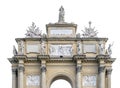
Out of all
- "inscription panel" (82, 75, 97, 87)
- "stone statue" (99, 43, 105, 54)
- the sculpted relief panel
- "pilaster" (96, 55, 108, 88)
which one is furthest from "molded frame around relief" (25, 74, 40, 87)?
"stone statue" (99, 43, 105, 54)

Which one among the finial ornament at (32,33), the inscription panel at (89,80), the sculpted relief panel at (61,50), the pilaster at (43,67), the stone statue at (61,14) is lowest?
the inscription panel at (89,80)

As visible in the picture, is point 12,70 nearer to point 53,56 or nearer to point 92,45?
point 53,56

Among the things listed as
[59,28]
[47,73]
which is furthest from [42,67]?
[59,28]

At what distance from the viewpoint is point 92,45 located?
1161 inches

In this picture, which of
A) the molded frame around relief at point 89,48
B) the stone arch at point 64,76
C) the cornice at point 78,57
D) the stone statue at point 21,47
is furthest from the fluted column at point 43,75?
the molded frame around relief at point 89,48

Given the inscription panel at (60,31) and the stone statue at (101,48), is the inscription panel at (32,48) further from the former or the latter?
the stone statue at (101,48)

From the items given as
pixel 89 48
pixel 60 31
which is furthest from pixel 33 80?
pixel 89 48

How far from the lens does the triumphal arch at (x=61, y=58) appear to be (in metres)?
28.7

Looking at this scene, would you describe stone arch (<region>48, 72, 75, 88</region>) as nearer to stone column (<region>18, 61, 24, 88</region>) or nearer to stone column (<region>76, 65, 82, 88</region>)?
stone column (<region>76, 65, 82, 88</region>)

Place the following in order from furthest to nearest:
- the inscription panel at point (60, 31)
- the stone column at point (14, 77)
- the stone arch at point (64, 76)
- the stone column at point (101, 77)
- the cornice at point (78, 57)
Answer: the inscription panel at point (60, 31) < the stone arch at point (64, 76) < the stone column at point (14, 77) < the cornice at point (78, 57) < the stone column at point (101, 77)

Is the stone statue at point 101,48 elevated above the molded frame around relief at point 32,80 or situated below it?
above

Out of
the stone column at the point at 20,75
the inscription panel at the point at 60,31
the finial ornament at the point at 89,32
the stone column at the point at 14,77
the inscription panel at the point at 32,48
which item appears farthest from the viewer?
the inscription panel at the point at 60,31

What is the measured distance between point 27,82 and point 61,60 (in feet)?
8.52

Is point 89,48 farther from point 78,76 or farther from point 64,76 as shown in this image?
point 64,76
